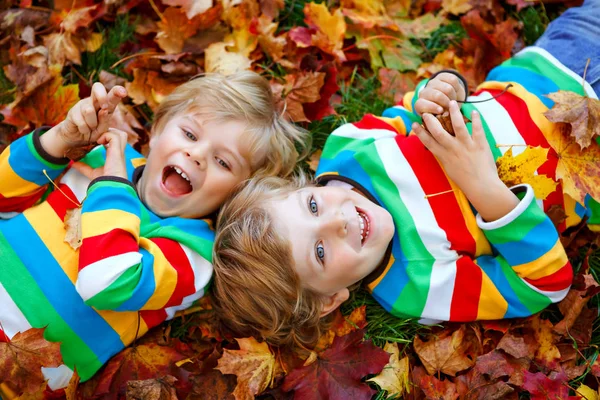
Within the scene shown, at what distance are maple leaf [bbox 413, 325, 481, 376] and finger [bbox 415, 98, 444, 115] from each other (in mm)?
942

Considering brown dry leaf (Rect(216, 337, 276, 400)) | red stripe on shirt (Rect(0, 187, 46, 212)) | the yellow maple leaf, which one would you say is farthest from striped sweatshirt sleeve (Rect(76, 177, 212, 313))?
the yellow maple leaf

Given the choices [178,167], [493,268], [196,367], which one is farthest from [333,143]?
[196,367]

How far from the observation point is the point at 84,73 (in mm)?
3078

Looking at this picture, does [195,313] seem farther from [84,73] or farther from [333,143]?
[84,73]

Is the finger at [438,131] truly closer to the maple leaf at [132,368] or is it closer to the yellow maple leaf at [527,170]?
the yellow maple leaf at [527,170]

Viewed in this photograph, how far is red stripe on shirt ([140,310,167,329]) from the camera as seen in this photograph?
243 centimetres

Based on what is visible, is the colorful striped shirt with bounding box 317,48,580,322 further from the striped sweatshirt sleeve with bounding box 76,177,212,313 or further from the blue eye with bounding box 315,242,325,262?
the striped sweatshirt sleeve with bounding box 76,177,212,313

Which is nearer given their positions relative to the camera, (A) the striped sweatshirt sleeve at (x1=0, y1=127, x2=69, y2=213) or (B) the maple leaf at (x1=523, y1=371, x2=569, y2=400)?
(B) the maple leaf at (x1=523, y1=371, x2=569, y2=400)

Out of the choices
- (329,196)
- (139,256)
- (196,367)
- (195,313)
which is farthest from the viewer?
(195,313)

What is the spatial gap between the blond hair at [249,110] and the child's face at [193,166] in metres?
0.05

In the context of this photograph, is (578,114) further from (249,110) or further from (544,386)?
(249,110)

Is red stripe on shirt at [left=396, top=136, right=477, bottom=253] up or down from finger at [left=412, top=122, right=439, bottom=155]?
down

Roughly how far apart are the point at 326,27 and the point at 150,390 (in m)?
2.00

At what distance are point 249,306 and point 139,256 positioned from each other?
Answer: 1.66 feet
